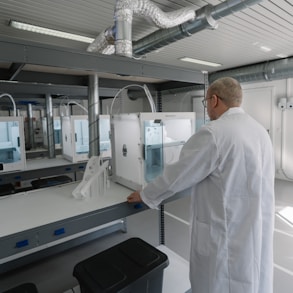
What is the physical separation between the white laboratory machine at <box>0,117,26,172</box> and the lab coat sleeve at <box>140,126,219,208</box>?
216 centimetres

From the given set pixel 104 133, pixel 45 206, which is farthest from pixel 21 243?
pixel 104 133

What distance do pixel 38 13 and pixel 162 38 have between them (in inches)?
53.9

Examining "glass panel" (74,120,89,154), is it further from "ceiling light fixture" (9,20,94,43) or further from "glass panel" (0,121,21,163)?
"ceiling light fixture" (9,20,94,43)

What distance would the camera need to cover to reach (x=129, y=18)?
5.84 ft

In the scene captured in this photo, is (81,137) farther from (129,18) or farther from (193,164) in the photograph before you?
(193,164)

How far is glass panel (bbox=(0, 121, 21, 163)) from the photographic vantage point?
8.88ft

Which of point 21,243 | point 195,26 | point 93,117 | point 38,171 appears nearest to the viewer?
point 21,243

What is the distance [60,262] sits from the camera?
232 cm

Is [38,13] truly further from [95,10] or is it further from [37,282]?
[37,282]

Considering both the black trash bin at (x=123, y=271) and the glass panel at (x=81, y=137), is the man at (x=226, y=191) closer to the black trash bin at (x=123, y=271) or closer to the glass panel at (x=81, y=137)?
the black trash bin at (x=123, y=271)

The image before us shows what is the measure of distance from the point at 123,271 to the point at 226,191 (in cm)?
76

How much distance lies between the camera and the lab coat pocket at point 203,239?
3.90 feet

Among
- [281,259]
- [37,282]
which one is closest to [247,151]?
[281,259]

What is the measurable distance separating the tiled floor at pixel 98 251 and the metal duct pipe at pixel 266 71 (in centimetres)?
272
